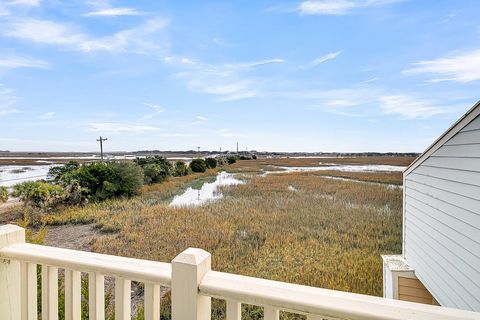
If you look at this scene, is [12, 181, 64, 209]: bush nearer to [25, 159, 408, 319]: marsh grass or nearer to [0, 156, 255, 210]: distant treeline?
[0, 156, 255, 210]: distant treeline

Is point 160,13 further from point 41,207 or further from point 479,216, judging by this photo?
point 41,207

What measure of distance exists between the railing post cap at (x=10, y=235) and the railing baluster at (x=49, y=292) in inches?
9.8

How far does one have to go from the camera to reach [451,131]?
156 inches

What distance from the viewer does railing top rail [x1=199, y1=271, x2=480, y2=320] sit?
0.85 metres

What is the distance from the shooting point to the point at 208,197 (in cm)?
1714

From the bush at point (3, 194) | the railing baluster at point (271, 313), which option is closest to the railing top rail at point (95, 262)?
the railing baluster at point (271, 313)

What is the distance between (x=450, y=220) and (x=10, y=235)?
4.82m

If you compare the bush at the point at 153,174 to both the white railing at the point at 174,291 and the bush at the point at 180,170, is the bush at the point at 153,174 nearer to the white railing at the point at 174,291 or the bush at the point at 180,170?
the bush at the point at 180,170

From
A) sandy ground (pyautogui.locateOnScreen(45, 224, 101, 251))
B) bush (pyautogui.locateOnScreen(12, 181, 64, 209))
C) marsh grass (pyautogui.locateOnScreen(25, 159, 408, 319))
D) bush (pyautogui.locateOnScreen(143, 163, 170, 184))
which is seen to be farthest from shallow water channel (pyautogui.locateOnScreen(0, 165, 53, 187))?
marsh grass (pyautogui.locateOnScreen(25, 159, 408, 319))

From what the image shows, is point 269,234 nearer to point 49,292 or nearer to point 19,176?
point 49,292

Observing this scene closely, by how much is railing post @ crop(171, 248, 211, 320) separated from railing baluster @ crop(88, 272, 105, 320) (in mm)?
470

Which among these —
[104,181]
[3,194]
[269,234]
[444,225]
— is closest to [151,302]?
[444,225]

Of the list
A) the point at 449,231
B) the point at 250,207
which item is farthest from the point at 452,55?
the point at 250,207

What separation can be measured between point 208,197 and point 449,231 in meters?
14.0
